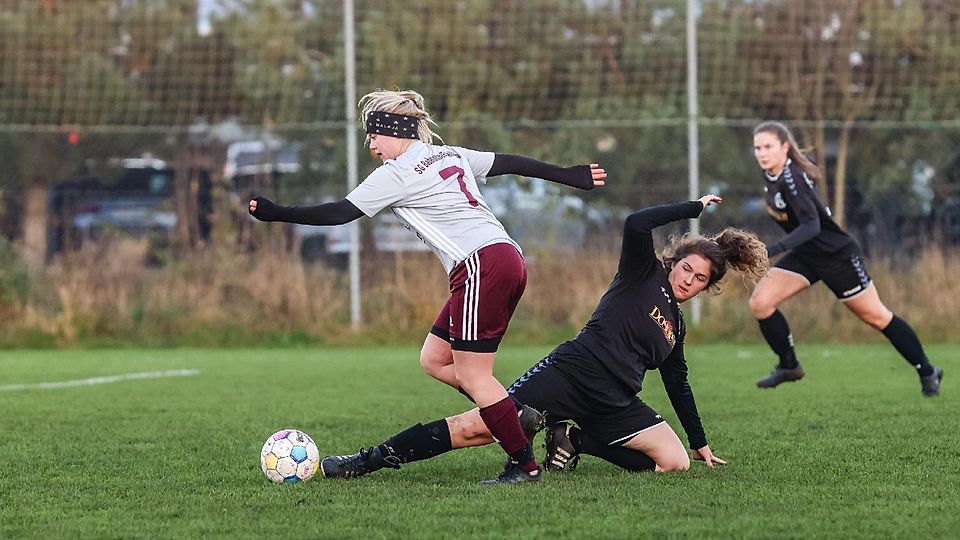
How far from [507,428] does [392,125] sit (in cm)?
129

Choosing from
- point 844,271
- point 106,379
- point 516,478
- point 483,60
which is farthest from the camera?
point 483,60

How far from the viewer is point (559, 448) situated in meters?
5.62

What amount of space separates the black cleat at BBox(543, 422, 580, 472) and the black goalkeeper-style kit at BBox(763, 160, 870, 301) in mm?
3336

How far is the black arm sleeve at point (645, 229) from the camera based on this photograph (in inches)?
206

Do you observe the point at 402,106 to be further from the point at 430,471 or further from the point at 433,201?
the point at 430,471

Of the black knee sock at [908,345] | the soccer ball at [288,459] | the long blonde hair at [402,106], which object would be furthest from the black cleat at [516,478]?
the black knee sock at [908,345]

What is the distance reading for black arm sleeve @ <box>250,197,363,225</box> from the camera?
513cm

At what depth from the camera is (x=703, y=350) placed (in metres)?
13.0

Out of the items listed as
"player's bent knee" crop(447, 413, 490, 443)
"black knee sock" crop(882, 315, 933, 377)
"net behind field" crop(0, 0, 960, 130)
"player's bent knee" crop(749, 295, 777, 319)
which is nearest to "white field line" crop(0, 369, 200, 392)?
"net behind field" crop(0, 0, 960, 130)

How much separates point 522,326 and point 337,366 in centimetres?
318

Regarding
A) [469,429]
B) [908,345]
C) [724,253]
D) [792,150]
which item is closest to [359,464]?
[469,429]

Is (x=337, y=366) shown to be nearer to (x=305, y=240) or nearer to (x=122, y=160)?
(x=305, y=240)

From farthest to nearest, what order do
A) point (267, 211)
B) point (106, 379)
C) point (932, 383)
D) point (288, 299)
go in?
point (288, 299) < point (106, 379) < point (932, 383) < point (267, 211)

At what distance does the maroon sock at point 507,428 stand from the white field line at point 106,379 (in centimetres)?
547
